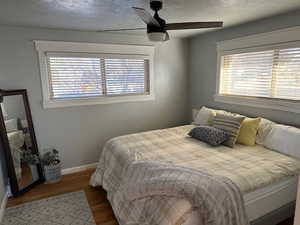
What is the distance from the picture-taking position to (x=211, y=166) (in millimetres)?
1991

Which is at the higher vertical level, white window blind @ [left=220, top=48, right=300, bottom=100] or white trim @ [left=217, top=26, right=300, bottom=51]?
white trim @ [left=217, top=26, right=300, bottom=51]

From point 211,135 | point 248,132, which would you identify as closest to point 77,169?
point 211,135

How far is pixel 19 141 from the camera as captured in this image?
286 cm

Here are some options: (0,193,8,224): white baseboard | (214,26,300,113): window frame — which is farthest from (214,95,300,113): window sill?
(0,193,8,224): white baseboard

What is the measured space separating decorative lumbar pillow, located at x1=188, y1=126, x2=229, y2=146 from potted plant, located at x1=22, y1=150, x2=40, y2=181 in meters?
2.33

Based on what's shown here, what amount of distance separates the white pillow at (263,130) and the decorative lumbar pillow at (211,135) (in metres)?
0.43

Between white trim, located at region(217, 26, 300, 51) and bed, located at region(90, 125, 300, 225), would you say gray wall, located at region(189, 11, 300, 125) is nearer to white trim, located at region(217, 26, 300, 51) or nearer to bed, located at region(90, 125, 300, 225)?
white trim, located at region(217, 26, 300, 51)

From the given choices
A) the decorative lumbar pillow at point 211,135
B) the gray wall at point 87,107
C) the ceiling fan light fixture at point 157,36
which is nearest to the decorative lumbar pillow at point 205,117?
the decorative lumbar pillow at point 211,135

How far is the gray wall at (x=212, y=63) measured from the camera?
253 centimetres

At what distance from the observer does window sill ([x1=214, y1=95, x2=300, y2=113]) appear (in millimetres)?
2487

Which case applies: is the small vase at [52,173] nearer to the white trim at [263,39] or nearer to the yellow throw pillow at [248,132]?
the yellow throw pillow at [248,132]

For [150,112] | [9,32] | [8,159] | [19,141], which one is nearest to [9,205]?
[8,159]

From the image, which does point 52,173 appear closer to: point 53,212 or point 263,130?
point 53,212

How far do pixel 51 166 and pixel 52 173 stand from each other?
0.11 meters
